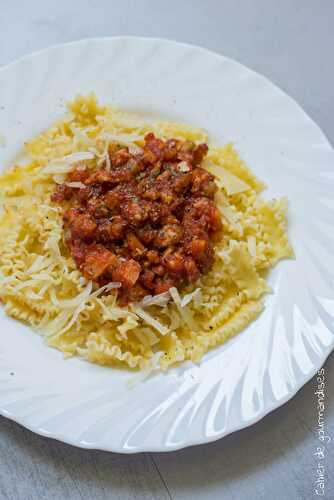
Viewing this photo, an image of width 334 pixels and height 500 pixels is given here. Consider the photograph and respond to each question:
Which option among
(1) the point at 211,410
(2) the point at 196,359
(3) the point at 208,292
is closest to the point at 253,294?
(3) the point at 208,292

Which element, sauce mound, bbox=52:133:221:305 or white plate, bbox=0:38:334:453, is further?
sauce mound, bbox=52:133:221:305

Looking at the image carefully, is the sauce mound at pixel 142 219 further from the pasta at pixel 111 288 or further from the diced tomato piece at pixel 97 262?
the pasta at pixel 111 288

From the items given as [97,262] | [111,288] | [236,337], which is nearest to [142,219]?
[97,262]

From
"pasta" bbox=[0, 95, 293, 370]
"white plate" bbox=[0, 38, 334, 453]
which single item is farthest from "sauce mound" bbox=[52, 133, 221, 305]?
"white plate" bbox=[0, 38, 334, 453]

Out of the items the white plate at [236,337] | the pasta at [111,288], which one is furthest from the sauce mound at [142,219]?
the white plate at [236,337]

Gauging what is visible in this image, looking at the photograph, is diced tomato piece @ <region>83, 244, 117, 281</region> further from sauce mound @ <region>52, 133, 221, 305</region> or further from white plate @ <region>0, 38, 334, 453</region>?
white plate @ <region>0, 38, 334, 453</region>
